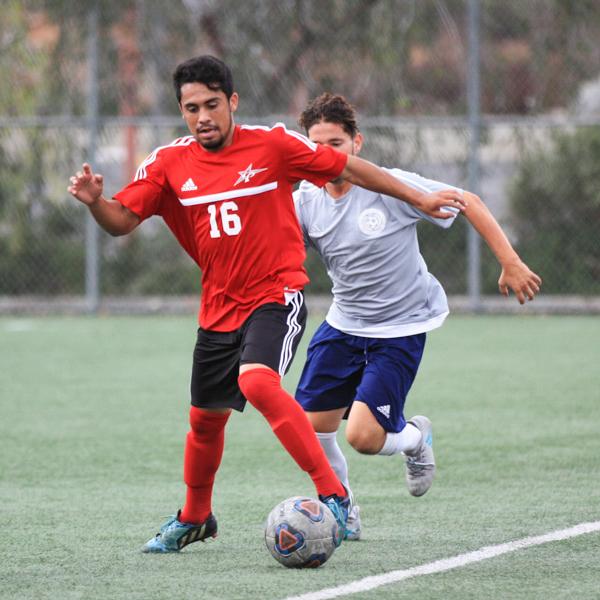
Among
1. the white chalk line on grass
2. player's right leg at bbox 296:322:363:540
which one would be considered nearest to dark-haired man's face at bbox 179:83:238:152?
player's right leg at bbox 296:322:363:540

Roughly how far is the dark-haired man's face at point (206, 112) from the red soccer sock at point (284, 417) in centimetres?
92

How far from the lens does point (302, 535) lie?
4.68m

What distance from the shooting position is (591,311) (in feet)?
49.6

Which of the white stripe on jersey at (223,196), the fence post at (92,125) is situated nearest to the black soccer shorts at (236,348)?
the white stripe on jersey at (223,196)

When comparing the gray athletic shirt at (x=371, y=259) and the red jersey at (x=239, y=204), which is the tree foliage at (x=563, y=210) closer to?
the gray athletic shirt at (x=371, y=259)

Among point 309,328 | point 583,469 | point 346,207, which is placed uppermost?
point 346,207

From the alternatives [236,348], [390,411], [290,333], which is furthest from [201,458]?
[390,411]

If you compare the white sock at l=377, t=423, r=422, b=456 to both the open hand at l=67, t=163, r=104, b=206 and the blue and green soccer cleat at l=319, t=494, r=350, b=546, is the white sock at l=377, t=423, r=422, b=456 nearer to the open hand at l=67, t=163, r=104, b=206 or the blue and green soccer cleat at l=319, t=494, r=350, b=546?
the blue and green soccer cleat at l=319, t=494, r=350, b=546

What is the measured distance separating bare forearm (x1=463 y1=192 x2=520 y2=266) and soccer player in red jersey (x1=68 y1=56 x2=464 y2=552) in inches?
4.4

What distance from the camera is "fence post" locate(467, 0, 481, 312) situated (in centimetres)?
1505

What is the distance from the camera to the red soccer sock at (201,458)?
5227 mm

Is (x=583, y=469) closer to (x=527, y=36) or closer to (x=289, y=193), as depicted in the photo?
(x=289, y=193)

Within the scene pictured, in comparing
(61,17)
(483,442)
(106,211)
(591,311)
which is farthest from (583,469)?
(61,17)

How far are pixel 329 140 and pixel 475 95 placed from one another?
9.81 metres
